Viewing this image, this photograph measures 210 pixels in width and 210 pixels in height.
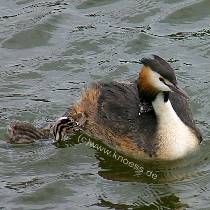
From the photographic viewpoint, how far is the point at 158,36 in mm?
11602

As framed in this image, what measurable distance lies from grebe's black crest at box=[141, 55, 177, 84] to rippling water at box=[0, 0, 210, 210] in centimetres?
103

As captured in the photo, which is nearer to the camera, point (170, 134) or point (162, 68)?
point (162, 68)

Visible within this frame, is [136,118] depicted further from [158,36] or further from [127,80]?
[158,36]

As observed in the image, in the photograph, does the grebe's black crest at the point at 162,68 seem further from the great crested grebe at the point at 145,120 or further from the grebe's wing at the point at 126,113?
the grebe's wing at the point at 126,113

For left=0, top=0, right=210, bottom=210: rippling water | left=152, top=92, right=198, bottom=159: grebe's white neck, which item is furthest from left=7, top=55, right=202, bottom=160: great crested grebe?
left=0, top=0, right=210, bottom=210: rippling water

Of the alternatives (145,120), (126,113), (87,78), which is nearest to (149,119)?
(145,120)

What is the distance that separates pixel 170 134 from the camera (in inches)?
352

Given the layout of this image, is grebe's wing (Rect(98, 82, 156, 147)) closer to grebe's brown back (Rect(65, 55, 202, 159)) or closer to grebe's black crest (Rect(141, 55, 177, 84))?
grebe's brown back (Rect(65, 55, 202, 159))

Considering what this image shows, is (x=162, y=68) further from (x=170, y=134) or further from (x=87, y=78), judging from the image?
(x=87, y=78)

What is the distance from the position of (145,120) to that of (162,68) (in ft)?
2.54

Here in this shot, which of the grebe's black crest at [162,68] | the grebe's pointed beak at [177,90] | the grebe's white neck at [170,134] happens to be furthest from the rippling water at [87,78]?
the grebe's black crest at [162,68]

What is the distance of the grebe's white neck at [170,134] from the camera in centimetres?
888

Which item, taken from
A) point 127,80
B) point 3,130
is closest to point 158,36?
point 127,80

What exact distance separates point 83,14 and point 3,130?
11.1 feet
